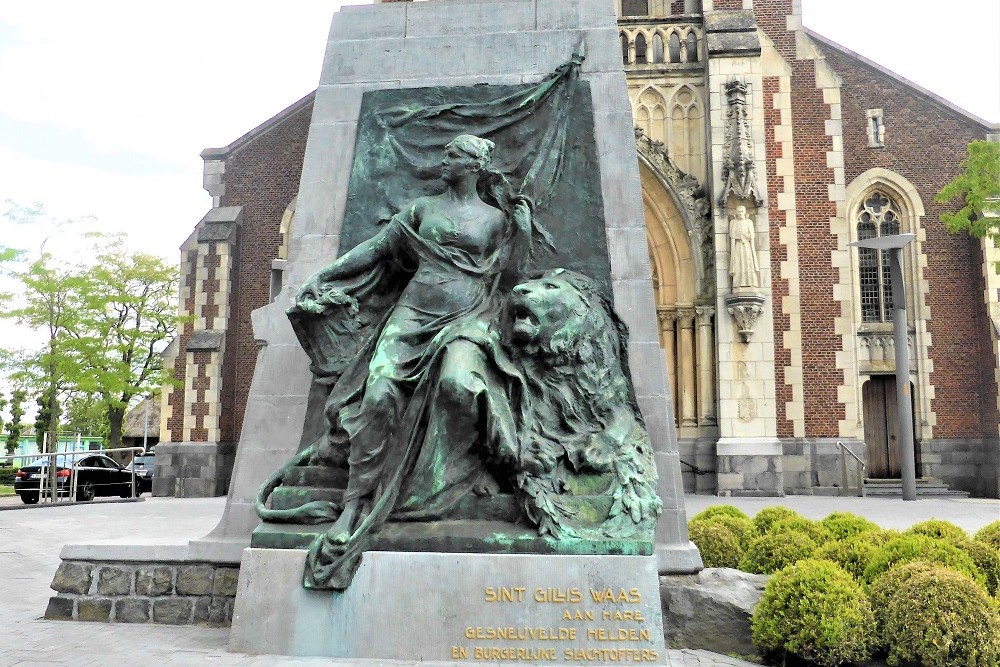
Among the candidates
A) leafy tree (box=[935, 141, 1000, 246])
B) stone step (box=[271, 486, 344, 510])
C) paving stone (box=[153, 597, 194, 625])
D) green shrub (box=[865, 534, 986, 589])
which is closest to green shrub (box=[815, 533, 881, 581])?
green shrub (box=[865, 534, 986, 589])

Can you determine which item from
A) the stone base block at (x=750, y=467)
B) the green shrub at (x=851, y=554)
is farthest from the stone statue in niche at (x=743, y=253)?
the green shrub at (x=851, y=554)

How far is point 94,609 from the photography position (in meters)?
6.39

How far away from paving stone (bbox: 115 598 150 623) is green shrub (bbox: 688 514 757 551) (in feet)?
15.1

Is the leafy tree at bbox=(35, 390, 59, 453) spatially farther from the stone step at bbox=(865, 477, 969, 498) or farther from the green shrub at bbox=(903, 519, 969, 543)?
the green shrub at bbox=(903, 519, 969, 543)

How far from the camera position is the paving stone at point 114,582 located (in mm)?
6430

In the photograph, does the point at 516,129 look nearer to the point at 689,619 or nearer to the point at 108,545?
the point at 689,619

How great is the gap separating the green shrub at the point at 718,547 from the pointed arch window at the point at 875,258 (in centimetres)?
1792

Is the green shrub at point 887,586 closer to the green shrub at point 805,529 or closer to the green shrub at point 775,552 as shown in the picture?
the green shrub at point 775,552

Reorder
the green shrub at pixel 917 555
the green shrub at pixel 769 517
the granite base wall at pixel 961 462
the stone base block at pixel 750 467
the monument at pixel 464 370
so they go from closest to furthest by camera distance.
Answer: the monument at pixel 464 370 < the green shrub at pixel 917 555 < the green shrub at pixel 769 517 < the stone base block at pixel 750 467 < the granite base wall at pixel 961 462

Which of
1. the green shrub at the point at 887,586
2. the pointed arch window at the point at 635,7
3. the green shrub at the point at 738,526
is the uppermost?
the pointed arch window at the point at 635,7

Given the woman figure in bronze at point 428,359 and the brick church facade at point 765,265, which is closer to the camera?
the woman figure in bronze at point 428,359

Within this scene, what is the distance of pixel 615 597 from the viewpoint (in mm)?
5203

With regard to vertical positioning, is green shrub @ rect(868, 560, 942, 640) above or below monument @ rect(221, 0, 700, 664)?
below

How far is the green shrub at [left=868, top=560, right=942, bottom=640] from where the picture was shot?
537cm
